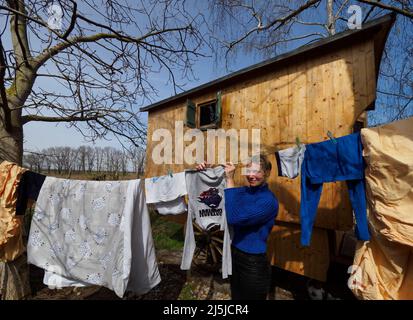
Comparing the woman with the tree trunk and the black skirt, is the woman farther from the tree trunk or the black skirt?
the tree trunk

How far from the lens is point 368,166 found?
1.94 m

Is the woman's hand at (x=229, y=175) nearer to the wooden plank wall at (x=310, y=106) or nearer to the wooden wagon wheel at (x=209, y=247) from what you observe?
the wooden plank wall at (x=310, y=106)

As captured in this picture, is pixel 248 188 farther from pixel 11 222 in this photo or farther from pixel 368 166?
pixel 11 222

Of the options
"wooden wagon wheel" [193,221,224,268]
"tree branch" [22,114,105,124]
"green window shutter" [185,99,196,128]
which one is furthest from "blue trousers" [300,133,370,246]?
"green window shutter" [185,99,196,128]

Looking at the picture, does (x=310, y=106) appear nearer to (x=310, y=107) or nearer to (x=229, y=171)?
(x=310, y=107)

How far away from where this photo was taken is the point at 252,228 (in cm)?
209

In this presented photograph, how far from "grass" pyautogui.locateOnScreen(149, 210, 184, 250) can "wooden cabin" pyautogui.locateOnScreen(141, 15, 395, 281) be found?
10.6 feet

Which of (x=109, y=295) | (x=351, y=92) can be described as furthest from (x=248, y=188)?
(x=109, y=295)

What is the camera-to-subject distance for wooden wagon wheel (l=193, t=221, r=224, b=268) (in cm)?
509

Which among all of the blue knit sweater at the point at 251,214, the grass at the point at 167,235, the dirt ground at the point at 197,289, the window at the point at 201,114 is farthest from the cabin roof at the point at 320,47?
the grass at the point at 167,235

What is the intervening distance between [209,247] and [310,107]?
376 centimetres

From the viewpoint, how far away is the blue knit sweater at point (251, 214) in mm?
1986

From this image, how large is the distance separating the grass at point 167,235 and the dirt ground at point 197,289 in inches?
56.2

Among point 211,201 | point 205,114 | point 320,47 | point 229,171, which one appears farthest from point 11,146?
point 320,47
